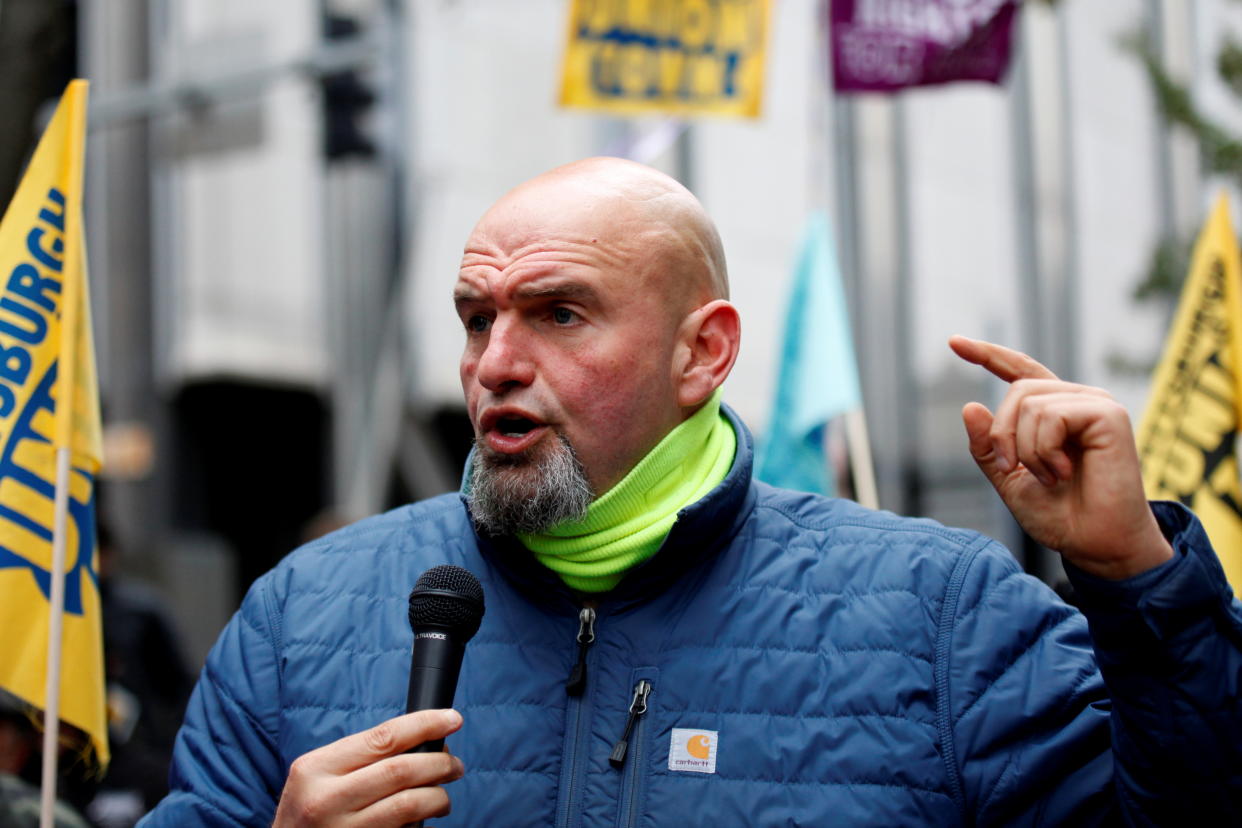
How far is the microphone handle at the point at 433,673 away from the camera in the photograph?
6.89 ft

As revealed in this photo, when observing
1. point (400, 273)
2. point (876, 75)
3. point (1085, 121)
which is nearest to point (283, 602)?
point (876, 75)

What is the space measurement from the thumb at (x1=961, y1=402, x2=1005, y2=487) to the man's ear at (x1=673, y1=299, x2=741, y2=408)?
0.57m

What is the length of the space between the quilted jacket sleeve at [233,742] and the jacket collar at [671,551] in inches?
15.8

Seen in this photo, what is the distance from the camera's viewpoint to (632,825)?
2289 mm

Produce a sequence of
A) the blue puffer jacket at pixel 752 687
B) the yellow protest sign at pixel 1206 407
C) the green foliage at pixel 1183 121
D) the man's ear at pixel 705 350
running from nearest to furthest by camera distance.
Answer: the blue puffer jacket at pixel 752 687
the man's ear at pixel 705 350
the yellow protest sign at pixel 1206 407
the green foliage at pixel 1183 121

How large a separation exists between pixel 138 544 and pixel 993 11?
8.89 meters

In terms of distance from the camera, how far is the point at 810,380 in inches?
226

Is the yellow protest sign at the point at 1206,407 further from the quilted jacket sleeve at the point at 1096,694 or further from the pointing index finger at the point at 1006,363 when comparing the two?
the pointing index finger at the point at 1006,363

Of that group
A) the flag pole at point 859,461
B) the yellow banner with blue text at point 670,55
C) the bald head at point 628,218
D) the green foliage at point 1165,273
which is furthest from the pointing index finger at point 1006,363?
the green foliage at point 1165,273

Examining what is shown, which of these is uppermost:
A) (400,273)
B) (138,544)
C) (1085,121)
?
(1085,121)

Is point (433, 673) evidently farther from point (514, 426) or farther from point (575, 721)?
point (514, 426)

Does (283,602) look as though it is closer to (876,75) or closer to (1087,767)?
(1087,767)

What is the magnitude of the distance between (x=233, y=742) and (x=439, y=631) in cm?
54

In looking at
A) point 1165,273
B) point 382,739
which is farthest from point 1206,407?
point 1165,273
